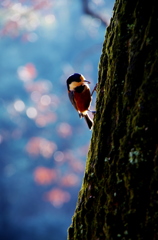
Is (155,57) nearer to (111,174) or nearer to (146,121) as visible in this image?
(146,121)

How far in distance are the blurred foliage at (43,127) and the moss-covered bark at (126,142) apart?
23.9 feet

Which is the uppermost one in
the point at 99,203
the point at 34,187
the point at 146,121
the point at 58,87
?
the point at 58,87

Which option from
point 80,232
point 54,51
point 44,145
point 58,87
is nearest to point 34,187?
point 44,145

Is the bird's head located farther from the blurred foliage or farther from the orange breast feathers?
the blurred foliage

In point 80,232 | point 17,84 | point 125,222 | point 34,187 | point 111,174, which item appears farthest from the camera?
point 17,84

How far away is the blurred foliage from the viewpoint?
924 centimetres

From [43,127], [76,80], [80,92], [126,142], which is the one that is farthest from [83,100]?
[43,127]

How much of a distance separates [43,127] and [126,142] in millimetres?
8976

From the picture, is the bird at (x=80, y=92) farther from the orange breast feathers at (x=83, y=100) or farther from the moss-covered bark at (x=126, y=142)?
the moss-covered bark at (x=126, y=142)

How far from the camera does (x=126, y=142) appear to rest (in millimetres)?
1271

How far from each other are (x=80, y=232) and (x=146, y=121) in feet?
1.68

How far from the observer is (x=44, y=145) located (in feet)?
32.7

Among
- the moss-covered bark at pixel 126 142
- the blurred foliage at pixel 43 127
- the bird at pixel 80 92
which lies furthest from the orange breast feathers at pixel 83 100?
the blurred foliage at pixel 43 127

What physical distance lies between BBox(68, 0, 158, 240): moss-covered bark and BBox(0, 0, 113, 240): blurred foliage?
7.29 metres
